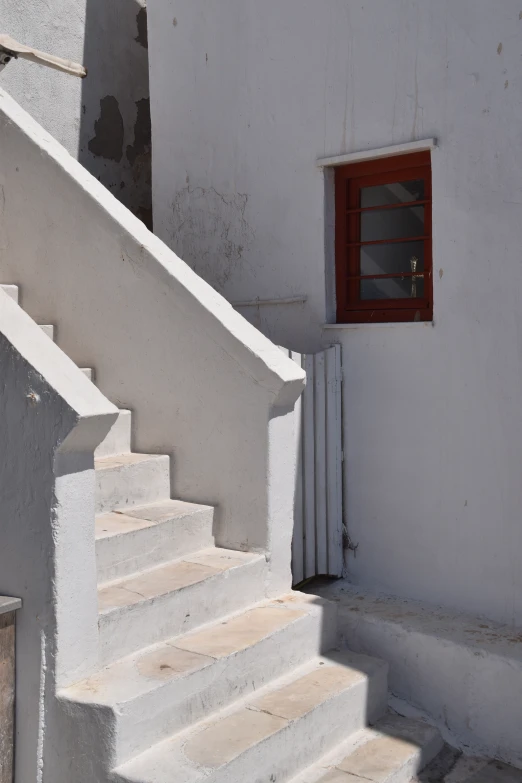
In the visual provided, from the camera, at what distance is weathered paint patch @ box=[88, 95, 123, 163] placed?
7.66 meters

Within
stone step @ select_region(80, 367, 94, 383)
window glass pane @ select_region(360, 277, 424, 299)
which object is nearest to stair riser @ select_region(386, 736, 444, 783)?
stone step @ select_region(80, 367, 94, 383)

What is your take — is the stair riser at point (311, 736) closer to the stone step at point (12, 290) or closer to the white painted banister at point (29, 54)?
the stone step at point (12, 290)

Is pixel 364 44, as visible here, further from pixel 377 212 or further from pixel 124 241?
pixel 124 241

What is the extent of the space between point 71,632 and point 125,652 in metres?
0.37

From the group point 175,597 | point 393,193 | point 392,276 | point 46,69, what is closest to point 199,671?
point 175,597

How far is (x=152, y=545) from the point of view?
4391mm

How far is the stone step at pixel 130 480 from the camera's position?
15.0 feet

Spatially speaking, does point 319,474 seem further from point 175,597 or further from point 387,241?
point 175,597

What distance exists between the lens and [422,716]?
4.88 m

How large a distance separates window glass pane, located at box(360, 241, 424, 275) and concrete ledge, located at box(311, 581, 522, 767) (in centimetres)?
227

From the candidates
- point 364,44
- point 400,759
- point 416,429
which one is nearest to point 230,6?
point 364,44

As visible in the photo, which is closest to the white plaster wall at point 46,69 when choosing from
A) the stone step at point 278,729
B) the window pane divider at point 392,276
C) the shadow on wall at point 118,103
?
the shadow on wall at point 118,103

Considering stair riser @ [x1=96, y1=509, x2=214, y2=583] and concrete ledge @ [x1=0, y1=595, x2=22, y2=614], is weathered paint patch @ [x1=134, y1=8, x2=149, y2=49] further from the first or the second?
concrete ledge @ [x1=0, y1=595, x2=22, y2=614]

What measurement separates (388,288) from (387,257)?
21 centimetres
